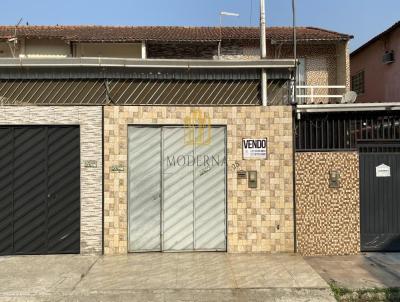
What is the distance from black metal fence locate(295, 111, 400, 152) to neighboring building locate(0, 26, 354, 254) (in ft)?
1.24

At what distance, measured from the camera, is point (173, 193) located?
833cm

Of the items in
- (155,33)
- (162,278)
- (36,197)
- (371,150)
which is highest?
(155,33)

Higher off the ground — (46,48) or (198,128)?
(46,48)

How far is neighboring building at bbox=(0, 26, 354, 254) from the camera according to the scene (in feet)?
26.9

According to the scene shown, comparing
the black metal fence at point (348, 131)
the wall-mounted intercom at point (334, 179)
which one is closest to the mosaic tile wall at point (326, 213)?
the wall-mounted intercom at point (334, 179)

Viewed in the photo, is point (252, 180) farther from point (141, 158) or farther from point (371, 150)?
point (371, 150)

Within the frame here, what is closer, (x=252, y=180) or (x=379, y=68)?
(x=252, y=180)

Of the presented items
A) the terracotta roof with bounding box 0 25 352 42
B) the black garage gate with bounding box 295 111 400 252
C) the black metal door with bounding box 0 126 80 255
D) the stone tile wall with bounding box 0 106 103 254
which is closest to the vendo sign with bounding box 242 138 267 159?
the black garage gate with bounding box 295 111 400 252

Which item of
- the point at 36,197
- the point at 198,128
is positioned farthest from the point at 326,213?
the point at 36,197

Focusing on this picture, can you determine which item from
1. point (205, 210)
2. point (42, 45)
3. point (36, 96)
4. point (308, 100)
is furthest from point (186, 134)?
point (42, 45)

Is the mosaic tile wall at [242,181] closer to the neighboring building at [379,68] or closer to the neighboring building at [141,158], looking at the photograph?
the neighboring building at [141,158]

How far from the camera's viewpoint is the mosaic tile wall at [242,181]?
8211 millimetres

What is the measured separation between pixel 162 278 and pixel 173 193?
1.98 meters

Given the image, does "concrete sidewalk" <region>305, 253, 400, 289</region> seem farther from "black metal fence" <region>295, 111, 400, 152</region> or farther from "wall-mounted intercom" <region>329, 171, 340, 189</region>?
"black metal fence" <region>295, 111, 400, 152</region>
